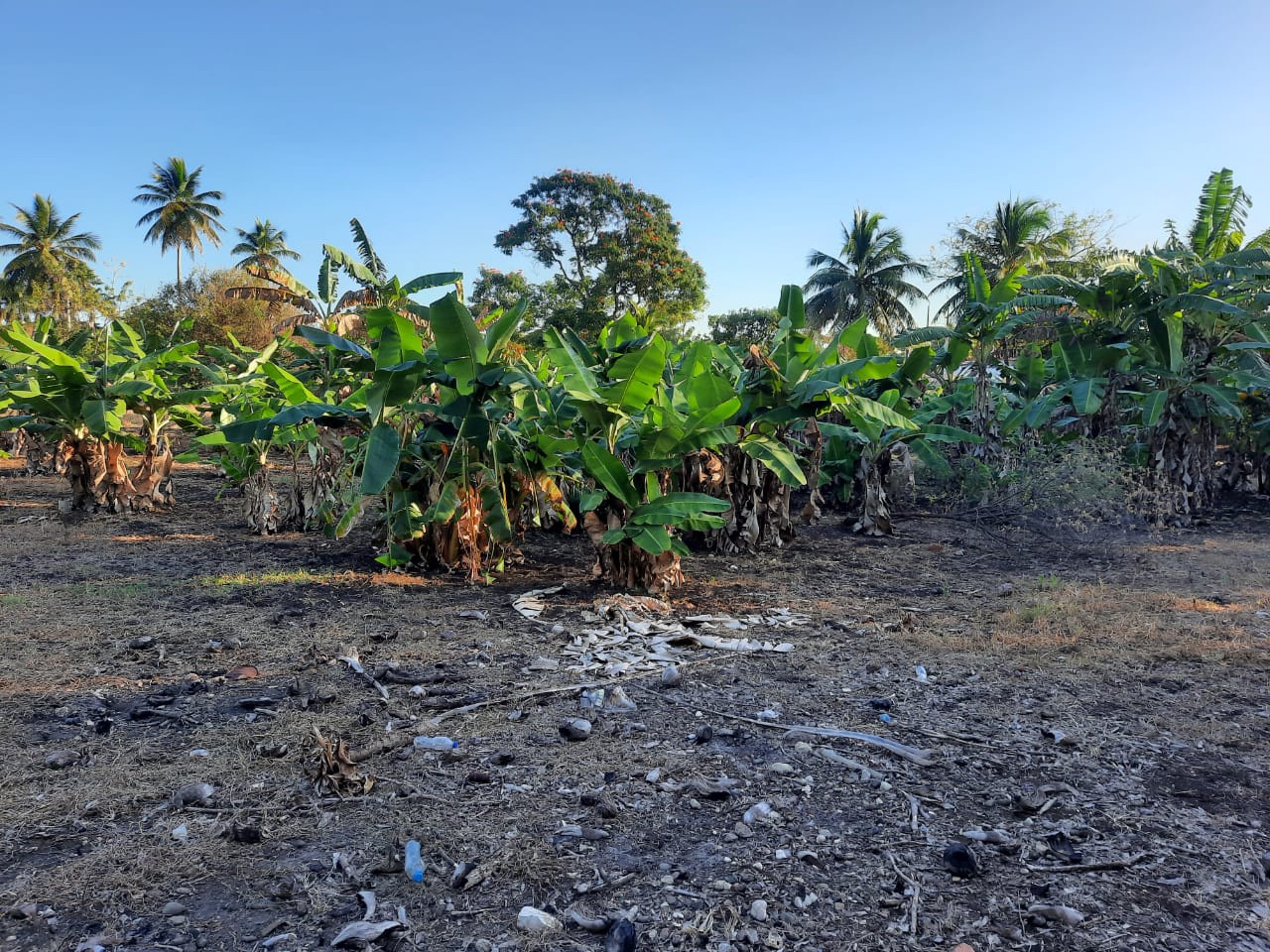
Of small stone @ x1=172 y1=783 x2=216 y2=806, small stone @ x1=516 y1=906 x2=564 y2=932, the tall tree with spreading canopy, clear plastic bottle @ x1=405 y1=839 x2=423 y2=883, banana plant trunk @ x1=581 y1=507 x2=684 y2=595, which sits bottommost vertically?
small stone @ x1=516 y1=906 x2=564 y2=932

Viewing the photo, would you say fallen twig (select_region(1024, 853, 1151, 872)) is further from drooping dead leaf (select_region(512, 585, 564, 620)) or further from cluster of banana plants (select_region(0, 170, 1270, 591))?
drooping dead leaf (select_region(512, 585, 564, 620))

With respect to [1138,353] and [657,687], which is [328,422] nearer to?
[657,687]

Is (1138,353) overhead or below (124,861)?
overhead

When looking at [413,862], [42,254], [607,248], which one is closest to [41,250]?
[42,254]

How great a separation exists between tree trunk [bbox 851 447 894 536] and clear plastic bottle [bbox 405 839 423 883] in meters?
8.52

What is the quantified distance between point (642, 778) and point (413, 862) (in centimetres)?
107

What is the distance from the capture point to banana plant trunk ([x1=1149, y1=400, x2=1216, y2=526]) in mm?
10711

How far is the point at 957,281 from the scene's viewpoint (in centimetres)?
2928

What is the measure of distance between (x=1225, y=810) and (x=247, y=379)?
10122 millimetres

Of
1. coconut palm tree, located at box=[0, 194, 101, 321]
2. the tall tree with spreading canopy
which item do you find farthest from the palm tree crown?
the tall tree with spreading canopy

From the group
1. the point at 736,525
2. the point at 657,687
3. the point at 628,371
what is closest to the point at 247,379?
the point at 628,371

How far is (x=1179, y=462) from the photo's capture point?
37.1 feet

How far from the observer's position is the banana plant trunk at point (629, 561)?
6.80 meters

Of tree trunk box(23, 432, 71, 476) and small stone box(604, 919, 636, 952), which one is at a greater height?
tree trunk box(23, 432, 71, 476)
